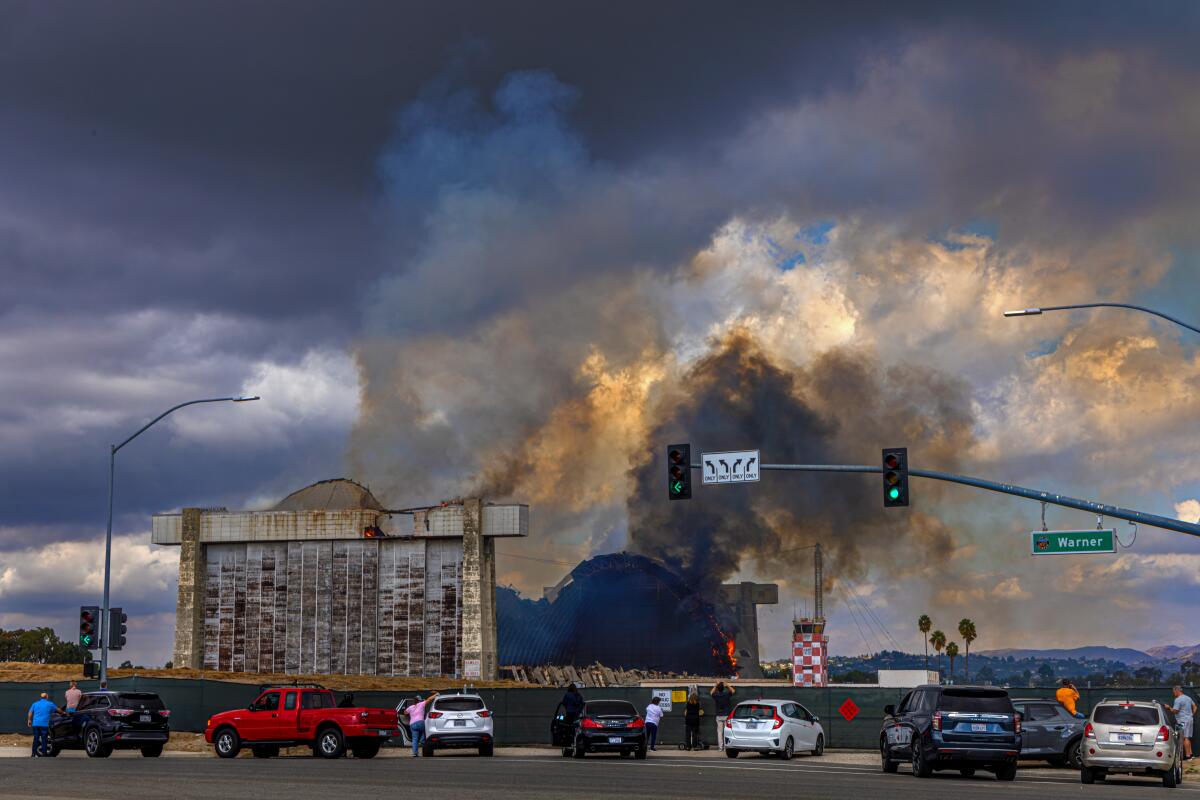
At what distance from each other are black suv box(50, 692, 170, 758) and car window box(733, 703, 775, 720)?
55.3 feet

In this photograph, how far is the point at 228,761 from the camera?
37.1 metres

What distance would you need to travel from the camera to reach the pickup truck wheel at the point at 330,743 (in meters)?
38.7

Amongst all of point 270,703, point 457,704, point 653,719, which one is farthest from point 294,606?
point 457,704

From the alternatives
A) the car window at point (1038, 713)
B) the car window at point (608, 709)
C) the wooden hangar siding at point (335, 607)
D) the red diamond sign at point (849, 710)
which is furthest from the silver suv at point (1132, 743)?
the wooden hangar siding at point (335, 607)

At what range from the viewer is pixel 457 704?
131 ft

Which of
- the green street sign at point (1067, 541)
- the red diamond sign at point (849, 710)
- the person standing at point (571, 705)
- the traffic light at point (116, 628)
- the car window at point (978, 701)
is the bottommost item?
the red diamond sign at point (849, 710)

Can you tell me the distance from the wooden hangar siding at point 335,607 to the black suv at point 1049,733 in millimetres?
39796

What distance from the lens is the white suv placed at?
39.5 m

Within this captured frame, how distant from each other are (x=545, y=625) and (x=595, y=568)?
7677 mm

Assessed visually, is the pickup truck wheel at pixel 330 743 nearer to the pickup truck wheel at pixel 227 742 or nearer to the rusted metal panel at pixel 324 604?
the pickup truck wheel at pixel 227 742

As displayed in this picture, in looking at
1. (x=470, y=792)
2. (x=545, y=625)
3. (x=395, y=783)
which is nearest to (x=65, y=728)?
(x=395, y=783)

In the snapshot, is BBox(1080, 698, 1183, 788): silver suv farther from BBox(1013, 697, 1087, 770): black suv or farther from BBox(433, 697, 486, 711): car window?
BBox(433, 697, 486, 711): car window

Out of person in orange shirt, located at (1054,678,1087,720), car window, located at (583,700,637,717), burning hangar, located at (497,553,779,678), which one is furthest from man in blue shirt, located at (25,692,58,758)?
burning hangar, located at (497,553,779,678)

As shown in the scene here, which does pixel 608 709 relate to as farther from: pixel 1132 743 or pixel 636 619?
pixel 636 619
